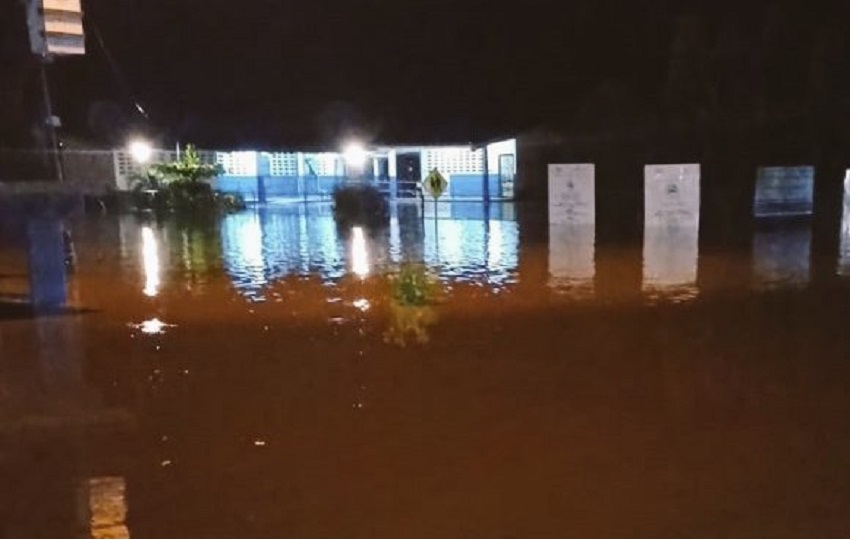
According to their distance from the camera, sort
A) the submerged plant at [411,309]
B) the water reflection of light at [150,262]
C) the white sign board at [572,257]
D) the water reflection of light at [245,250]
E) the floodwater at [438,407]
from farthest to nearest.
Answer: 1. the water reflection of light at [245,250]
2. the water reflection of light at [150,262]
3. the white sign board at [572,257]
4. the submerged plant at [411,309]
5. the floodwater at [438,407]

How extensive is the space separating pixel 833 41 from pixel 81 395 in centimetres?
2531

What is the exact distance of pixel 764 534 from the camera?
14.7ft

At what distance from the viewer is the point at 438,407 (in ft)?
22.1

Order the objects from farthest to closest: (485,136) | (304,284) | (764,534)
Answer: (485,136) < (304,284) < (764,534)

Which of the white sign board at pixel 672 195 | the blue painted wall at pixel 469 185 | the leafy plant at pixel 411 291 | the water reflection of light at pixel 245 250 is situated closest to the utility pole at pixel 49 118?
the water reflection of light at pixel 245 250

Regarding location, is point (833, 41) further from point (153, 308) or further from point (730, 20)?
point (153, 308)

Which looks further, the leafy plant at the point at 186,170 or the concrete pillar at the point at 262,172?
the concrete pillar at the point at 262,172

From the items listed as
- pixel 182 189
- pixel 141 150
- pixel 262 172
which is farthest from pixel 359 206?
pixel 262 172

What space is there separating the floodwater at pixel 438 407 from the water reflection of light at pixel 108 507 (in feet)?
0.05

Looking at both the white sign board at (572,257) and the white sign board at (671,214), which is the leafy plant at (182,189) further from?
the white sign board at (671,214)

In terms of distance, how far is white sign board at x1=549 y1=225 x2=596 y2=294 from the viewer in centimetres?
1268

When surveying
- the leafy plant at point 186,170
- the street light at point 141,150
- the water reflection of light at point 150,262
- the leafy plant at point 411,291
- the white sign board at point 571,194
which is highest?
the street light at point 141,150

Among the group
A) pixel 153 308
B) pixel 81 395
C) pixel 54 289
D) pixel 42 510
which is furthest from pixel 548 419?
pixel 54 289

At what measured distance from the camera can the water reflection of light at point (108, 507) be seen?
185 inches
